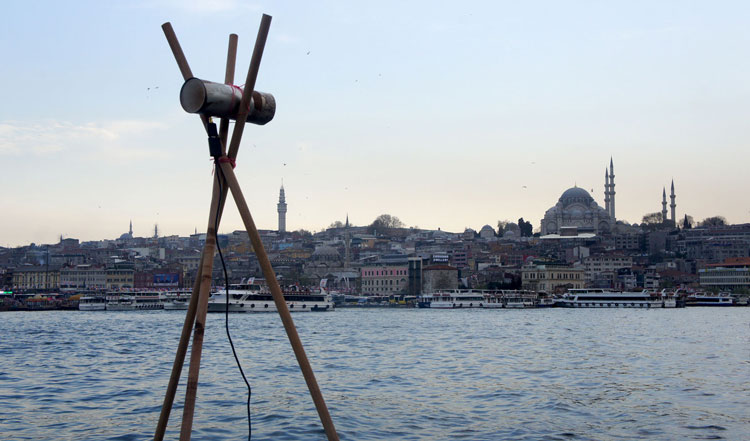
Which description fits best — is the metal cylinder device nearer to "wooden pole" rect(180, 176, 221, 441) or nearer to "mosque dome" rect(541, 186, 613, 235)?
"wooden pole" rect(180, 176, 221, 441)

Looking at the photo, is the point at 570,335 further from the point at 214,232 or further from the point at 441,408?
the point at 214,232

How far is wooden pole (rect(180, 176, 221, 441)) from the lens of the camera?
186 inches

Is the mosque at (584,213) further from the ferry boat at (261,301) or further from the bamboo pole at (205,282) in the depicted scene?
the bamboo pole at (205,282)

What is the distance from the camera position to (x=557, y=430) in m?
10.0

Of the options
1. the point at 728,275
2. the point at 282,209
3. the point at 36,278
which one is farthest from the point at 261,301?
the point at 282,209

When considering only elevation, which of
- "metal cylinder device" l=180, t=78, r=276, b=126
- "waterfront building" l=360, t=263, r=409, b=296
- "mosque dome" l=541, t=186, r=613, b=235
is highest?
"mosque dome" l=541, t=186, r=613, b=235

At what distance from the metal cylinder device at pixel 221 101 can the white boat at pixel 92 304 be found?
2767 inches

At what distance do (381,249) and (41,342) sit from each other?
10755 cm

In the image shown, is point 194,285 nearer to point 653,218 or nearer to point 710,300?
point 710,300

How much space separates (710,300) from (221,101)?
3398 inches

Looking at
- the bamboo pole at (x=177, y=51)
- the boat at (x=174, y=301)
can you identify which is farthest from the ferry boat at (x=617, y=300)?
the bamboo pole at (x=177, y=51)

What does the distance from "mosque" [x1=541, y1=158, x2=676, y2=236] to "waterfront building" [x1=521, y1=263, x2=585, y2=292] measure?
40730 mm

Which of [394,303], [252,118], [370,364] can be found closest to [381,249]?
[394,303]

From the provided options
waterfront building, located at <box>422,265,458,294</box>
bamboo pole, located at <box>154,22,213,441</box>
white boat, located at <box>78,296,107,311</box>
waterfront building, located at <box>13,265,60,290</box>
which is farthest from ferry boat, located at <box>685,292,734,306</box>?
bamboo pole, located at <box>154,22,213,441</box>
